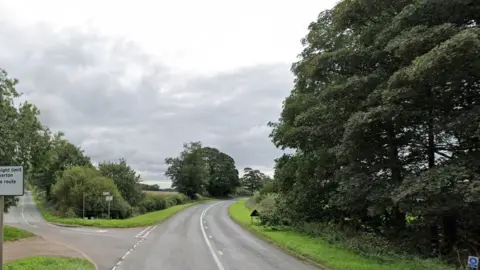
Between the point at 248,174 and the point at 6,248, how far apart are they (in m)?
139

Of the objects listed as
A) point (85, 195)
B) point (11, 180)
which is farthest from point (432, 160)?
point (85, 195)

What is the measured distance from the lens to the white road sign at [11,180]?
8.92 meters

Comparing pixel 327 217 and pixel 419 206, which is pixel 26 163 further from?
pixel 419 206

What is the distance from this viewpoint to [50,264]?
46.9 feet

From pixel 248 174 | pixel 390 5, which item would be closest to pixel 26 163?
pixel 390 5

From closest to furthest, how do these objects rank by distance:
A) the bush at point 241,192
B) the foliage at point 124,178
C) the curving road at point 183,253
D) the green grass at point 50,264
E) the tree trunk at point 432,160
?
the green grass at point 50,264 → the curving road at point 183,253 → the tree trunk at point 432,160 → the foliage at point 124,178 → the bush at point 241,192

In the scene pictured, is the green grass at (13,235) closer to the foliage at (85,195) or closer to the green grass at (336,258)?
the green grass at (336,258)

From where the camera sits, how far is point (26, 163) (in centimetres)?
2808

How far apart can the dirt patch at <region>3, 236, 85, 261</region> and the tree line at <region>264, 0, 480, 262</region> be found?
38.2 ft

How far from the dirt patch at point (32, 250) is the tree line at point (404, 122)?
38.2ft

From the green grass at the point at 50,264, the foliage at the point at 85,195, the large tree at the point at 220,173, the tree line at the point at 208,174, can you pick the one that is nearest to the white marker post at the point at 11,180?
the green grass at the point at 50,264

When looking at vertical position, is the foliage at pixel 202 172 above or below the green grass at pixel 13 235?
above

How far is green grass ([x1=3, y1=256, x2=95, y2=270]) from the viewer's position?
13.2 meters

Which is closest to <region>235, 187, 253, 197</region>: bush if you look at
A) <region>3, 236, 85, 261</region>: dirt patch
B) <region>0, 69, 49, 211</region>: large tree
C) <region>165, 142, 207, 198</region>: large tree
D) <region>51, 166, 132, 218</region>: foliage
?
<region>165, 142, 207, 198</region>: large tree
